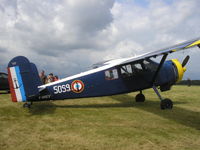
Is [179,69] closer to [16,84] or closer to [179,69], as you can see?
[179,69]

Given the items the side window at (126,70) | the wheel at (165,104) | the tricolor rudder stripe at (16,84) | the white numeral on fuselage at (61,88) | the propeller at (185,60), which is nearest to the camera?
the tricolor rudder stripe at (16,84)

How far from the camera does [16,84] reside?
6883 mm

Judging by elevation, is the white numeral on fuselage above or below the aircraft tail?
below

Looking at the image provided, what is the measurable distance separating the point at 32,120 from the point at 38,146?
2275 millimetres

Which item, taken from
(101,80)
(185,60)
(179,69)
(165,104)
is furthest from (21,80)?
(185,60)

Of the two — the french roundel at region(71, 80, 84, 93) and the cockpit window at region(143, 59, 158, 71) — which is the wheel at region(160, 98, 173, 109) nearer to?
the cockpit window at region(143, 59, 158, 71)

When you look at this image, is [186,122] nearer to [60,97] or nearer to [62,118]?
[62,118]

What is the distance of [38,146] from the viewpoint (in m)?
3.65

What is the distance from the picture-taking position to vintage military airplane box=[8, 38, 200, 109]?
6.95 m

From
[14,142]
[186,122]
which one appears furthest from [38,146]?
[186,122]

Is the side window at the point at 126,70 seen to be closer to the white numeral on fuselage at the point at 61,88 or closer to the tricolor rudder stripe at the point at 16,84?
the white numeral on fuselage at the point at 61,88

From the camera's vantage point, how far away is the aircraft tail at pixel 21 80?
6.86m

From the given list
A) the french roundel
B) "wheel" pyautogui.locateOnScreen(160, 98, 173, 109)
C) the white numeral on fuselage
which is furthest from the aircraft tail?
"wheel" pyautogui.locateOnScreen(160, 98, 173, 109)

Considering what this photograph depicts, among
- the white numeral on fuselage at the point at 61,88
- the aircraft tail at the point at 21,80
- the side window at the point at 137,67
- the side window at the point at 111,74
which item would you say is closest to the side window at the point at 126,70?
the side window at the point at 137,67
